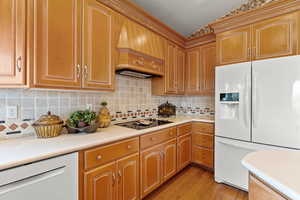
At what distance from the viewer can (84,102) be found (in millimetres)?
1712

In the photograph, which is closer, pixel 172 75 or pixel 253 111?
pixel 253 111

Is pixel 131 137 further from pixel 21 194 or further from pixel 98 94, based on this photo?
pixel 21 194

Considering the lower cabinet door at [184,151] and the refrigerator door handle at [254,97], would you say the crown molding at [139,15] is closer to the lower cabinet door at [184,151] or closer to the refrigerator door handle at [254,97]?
the refrigerator door handle at [254,97]

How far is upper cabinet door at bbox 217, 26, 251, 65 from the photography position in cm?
198

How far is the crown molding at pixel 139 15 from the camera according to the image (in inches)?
65.0

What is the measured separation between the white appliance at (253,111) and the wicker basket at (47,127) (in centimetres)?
205

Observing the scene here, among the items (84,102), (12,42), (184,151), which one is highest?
(12,42)

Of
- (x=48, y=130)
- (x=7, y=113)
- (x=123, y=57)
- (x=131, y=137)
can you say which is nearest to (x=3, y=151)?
(x=48, y=130)

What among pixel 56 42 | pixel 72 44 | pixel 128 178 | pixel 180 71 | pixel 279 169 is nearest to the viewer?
pixel 279 169

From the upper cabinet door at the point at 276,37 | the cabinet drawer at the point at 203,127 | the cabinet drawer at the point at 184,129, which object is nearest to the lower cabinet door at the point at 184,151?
the cabinet drawer at the point at 184,129

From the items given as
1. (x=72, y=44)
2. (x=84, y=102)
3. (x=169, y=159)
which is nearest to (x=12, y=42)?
(x=72, y=44)

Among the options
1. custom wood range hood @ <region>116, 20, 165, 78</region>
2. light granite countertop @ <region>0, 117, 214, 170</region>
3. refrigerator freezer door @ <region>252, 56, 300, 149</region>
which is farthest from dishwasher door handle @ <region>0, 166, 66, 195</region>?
refrigerator freezer door @ <region>252, 56, 300, 149</region>

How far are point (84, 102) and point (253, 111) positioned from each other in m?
2.11

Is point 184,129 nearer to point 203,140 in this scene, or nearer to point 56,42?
point 203,140
